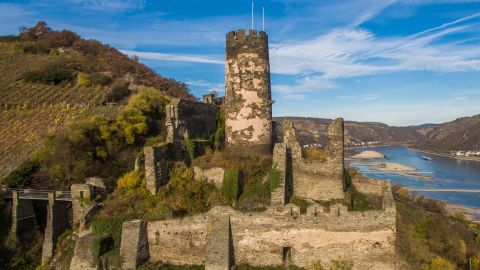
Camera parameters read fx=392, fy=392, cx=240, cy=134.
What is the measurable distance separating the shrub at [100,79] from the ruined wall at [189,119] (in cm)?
1761

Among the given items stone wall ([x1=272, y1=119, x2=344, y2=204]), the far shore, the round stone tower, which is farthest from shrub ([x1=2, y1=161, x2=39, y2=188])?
the far shore

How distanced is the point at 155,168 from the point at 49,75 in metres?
28.7

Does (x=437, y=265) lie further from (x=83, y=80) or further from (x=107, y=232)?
(x=83, y=80)

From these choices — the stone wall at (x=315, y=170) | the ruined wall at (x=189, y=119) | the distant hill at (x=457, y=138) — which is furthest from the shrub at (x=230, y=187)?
the distant hill at (x=457, y=138)

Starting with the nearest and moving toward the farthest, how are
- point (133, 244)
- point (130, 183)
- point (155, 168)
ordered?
point (133, 244), point (155, 168), point (130, 183)

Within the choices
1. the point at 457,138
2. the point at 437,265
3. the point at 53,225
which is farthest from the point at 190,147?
the point at 457,138

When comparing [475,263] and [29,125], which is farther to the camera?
[29,125]

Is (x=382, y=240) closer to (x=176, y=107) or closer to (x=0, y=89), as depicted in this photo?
(x=176, y=107)

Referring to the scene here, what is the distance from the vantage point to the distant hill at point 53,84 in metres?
29.8

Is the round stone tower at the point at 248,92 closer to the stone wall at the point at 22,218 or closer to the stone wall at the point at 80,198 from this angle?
the stone wall at the point at 80,198

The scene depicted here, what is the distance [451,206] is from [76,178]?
48662 millimetres

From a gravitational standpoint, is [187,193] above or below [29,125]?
below

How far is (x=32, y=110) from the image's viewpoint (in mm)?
A: 33344

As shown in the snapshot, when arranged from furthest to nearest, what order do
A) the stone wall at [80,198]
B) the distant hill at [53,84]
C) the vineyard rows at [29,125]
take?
the distant hill at [53,84] → the vineyard rows at [29,125] → the stone wall at [80,198]
